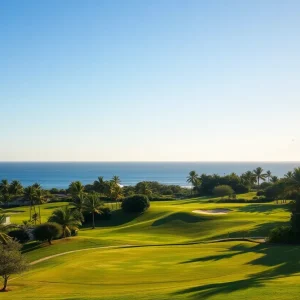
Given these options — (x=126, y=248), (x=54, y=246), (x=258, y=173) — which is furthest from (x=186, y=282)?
(x=258, y=173)

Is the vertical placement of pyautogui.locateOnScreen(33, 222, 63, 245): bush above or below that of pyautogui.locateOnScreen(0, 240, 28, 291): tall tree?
below

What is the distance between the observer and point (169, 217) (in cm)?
7612

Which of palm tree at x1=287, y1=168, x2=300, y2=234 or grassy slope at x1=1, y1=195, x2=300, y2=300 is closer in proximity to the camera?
grassy slope at x1=1, y1=195, x2=300, y2=300

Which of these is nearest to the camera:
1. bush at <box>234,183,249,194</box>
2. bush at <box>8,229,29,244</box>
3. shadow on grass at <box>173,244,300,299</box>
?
shadow on grass at <box>173,244,300,299</box>

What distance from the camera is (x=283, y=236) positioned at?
4894 centimetres

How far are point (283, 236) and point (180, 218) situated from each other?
27.9 metres

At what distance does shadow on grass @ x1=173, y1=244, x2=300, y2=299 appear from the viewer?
2412 cm

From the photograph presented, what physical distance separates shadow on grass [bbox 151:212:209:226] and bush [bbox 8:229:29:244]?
902 inches

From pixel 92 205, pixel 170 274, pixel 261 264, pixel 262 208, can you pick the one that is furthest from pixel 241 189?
pixel 170 274

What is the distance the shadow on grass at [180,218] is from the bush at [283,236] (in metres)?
22.9

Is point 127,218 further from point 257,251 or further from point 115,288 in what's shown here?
point 115,288

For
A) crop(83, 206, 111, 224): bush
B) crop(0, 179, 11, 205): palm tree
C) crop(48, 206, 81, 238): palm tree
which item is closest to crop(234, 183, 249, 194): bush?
crop(83, 206, 111, 224): bush

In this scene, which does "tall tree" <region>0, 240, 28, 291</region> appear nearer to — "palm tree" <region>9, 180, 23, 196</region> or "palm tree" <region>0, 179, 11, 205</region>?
"palm tree" <region>9, 180, 23, 196</region>

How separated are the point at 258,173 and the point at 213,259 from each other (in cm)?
9923
